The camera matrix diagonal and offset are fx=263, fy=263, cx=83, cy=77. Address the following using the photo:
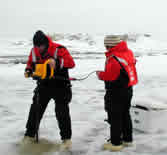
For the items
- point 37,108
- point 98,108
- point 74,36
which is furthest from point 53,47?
point 74,36

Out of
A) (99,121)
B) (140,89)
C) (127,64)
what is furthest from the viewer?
(140,89)

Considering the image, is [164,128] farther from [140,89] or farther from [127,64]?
[140,89]

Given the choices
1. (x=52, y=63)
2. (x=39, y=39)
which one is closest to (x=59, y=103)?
(x=52, y=63)

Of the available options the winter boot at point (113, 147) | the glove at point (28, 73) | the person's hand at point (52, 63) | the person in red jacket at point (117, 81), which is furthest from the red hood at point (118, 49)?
the winter boot at point (113, 147)

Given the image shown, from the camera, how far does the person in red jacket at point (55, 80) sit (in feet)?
11.8

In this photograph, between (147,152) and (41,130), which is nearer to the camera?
(147,152)

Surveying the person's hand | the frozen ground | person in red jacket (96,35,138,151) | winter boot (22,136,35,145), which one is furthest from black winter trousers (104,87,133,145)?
winter boot (22,136,35,145)

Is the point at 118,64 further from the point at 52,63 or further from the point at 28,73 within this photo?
the point at 28,73

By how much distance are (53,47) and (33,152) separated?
60.8 inches

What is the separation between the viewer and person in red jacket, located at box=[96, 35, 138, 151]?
336cm

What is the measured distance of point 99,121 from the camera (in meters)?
5.29

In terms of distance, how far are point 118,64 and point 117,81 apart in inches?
9.7

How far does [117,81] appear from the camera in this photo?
3.45 metres

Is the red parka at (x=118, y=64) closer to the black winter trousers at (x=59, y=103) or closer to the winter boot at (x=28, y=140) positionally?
the black winter trousers at (x=59, y=103)
